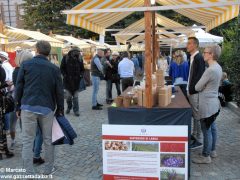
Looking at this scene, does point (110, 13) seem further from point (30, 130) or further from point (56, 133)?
point (30, 130)

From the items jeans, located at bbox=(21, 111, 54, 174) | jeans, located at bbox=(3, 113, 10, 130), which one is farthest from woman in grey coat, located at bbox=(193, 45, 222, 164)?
jeans, located at bbox=(3, 113, 10, 130)

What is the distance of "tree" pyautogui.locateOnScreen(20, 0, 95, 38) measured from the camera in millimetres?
37125

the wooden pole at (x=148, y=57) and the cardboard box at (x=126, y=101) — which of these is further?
the cardboard box at (x=126, y=101)

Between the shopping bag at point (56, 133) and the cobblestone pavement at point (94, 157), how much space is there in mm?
544

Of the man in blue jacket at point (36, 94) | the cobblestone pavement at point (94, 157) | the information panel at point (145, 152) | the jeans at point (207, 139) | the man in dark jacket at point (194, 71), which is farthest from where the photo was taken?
the man in dark jacket at point (194, 71)

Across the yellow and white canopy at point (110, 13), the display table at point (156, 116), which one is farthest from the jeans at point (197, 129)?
the yellow and white canopy at point (110, 13)

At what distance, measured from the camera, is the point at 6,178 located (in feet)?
15.7

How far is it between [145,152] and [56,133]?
1328mm

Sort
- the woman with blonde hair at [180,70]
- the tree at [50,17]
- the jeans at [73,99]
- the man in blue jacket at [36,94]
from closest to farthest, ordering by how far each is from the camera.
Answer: the man in blue jacket at [36,94], the woman with blonde hair at [180,70], the jeans at [73,99], the tree at [50,17]

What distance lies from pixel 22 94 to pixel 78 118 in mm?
4461

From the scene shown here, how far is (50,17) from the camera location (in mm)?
37594

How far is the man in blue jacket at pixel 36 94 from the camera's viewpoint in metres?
4.37

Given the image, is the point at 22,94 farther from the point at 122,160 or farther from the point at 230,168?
the point at 230,168

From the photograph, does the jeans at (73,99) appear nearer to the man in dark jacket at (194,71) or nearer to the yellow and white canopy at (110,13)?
the yellow and white canopy at (110,13)
